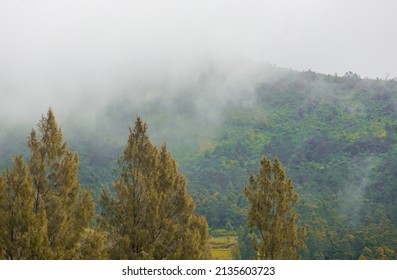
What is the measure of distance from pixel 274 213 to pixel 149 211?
355 centimetres

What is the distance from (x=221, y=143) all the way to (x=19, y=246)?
78699 mm

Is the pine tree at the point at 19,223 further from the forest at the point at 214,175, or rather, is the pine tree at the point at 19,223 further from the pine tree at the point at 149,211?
the pine tree at the point at 149,211

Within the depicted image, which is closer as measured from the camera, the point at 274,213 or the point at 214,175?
the point at 274,213

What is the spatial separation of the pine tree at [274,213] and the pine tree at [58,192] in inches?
177

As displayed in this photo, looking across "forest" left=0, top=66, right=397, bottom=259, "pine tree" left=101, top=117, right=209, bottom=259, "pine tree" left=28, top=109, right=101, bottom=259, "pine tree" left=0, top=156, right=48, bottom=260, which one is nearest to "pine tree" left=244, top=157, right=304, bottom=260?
"forest" left=0, top=66, right=397, bottom=259

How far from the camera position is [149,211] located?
37.5 ft

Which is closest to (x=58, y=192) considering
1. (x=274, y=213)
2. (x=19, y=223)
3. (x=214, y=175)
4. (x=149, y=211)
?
(x=19, y=223)

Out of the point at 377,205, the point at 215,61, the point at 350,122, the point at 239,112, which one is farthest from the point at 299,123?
the point at 215,61

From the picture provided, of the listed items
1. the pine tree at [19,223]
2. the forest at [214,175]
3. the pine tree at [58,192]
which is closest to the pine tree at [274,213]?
the forest at [214,175]

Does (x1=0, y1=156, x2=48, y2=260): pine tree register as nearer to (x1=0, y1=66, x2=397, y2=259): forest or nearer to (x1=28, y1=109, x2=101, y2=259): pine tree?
(x1=0, y1=66, x2=397, y2=259): forest

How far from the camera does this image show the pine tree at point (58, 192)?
1055 cm

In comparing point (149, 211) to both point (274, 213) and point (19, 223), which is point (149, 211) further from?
point (274, 213)

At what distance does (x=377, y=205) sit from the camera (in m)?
54.8

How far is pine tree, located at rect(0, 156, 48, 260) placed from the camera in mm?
9500
